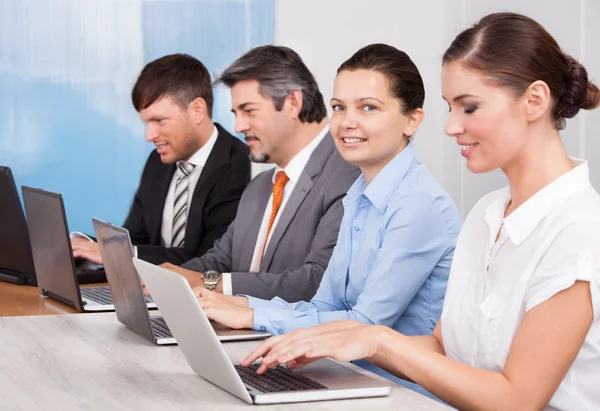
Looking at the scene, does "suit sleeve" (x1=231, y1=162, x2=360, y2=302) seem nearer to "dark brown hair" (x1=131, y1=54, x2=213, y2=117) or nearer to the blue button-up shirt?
the blue button-up shirt

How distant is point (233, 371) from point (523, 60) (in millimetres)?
787

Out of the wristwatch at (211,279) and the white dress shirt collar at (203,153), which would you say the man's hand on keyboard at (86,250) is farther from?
the white dress shirt collar at (203,153)

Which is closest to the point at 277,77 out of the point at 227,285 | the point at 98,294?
the point at 227,285

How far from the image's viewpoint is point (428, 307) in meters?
2.42

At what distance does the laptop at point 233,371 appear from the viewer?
5.39 ft

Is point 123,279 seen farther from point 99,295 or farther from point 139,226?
point 139,226

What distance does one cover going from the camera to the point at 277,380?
69.8 inches

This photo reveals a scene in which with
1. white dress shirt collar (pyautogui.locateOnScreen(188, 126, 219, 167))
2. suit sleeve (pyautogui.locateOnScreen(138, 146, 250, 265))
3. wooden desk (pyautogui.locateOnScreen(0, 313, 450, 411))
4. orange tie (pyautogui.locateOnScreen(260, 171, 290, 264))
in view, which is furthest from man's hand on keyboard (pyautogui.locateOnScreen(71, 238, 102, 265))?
wooden desk (pyautogui.locateOnScreen(0, 313, 450, 411))

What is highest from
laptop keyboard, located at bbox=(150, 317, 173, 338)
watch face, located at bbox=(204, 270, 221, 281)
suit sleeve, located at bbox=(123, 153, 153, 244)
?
laptop keyboard, located at bbox=(150, 317, 173, 338)

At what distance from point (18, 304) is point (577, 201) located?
1831 millimetres

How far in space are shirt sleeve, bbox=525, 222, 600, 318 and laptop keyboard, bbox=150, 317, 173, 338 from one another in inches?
34.5

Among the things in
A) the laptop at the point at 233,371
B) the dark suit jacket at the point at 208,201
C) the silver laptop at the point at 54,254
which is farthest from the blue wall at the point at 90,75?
the laptop at the point at 233,371

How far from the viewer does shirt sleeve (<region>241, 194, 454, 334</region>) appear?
7.59ft

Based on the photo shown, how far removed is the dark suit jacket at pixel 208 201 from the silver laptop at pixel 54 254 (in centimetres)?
70
